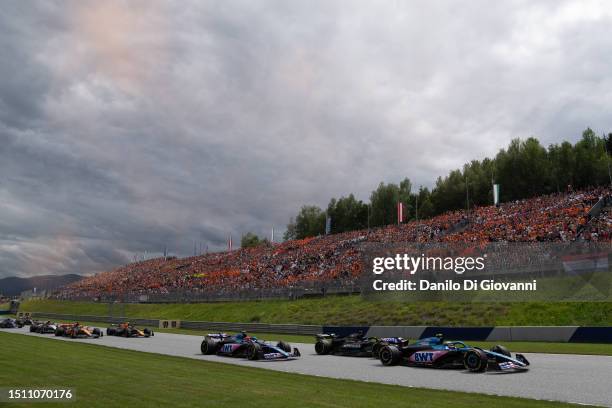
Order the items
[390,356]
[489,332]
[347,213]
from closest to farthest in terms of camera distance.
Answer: [390,356], [489,332], [347,213]

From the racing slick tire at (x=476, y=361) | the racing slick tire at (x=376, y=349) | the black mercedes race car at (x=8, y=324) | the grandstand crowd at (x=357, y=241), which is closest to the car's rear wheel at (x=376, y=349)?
the racing slick tire at (x=376, y=349)

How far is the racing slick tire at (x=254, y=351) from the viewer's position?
17.5 m

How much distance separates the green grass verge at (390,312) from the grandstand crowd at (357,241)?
9.31 feet

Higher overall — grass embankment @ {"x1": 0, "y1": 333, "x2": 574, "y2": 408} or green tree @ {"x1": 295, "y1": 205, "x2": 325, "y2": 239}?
green tree @ {"x1": 295, "y1": 205, "x2": 325, "y2": 239}

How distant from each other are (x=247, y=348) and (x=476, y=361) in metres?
8.31

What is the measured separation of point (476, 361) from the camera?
45.0ft

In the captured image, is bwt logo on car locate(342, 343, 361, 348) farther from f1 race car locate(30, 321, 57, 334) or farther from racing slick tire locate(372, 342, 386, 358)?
f1 race car locate(30, 321, 57, 334)

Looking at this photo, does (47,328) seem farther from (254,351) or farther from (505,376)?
(505,376)

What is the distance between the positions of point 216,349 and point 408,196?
76266 mm

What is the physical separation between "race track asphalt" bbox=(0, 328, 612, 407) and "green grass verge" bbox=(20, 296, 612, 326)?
281 inches

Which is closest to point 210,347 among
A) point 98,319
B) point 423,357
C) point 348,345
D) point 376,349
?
point 348,345

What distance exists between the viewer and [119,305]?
56.6m

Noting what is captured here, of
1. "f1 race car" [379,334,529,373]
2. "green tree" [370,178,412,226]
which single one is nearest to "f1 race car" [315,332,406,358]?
"f1 race car" [379,334,529,373]

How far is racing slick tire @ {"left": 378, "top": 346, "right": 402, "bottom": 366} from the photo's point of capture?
52.1ft
